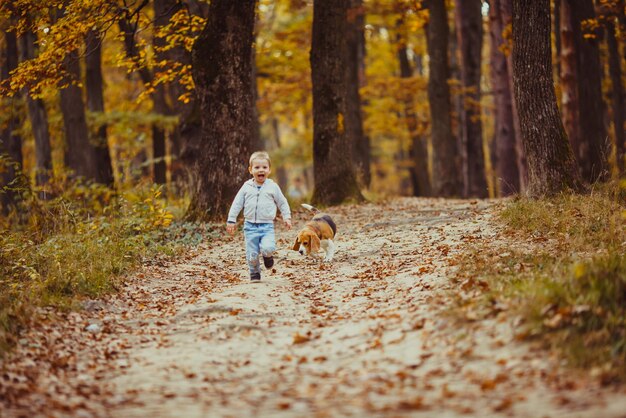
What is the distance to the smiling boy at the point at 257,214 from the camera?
9086 millimetres

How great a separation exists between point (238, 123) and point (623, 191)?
7.39m

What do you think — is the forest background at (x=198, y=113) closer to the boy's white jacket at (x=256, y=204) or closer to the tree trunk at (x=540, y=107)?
the tree trunk at (x=540, y=107)

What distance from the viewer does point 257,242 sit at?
9180 mm

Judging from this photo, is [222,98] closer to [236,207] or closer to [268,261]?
[236,207]

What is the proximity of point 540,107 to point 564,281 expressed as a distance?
6159mm

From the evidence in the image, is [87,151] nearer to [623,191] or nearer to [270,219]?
[270,219]

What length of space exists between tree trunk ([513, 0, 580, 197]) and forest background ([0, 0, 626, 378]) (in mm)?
53

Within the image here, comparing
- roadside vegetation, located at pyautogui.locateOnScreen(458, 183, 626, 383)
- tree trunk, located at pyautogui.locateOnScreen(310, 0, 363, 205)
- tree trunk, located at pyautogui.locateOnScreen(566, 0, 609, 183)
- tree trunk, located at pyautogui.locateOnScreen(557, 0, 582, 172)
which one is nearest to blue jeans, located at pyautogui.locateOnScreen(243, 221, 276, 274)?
roadside vegetation, located at pyautogui.locateOnScreen(458, 183, 626, 383)

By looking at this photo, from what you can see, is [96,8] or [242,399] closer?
[242,399]

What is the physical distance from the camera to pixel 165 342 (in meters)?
6.47

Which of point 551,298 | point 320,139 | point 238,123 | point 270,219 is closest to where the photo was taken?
point 551,298

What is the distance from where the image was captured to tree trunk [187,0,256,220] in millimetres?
13789

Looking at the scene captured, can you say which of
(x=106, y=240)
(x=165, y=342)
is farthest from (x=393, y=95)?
(x=165, y=342)

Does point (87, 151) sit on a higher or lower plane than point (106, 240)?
higher
